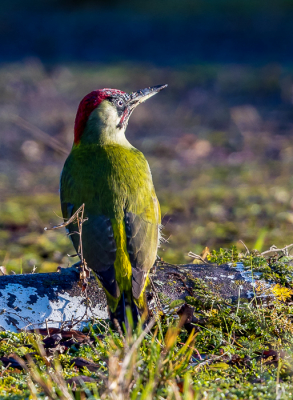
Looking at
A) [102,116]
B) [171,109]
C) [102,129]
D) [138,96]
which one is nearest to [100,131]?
[102,129]

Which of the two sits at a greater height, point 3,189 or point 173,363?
point 3,189

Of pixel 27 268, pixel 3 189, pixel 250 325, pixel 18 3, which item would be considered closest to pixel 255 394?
pixel 250 325

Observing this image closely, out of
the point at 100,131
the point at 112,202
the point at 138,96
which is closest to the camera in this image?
the point at 112,202

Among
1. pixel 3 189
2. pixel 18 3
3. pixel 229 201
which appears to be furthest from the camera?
pixel 18 3

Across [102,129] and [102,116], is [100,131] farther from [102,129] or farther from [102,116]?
[102,116]

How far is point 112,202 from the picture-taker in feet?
11.6

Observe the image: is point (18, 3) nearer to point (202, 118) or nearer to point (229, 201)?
point (202, 118)

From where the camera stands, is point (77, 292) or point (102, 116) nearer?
point (77, 292)

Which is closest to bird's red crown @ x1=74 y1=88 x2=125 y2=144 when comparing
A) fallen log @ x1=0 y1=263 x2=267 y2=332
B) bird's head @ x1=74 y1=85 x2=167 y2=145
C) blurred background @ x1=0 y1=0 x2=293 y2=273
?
bird's head @ x1=74 y1=85 x2=167 y2=145

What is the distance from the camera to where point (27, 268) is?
538 centimetres

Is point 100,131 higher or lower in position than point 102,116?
lower

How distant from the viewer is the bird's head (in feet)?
A: 14.1

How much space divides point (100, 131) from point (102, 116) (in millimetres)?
124

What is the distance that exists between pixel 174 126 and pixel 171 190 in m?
3.70
